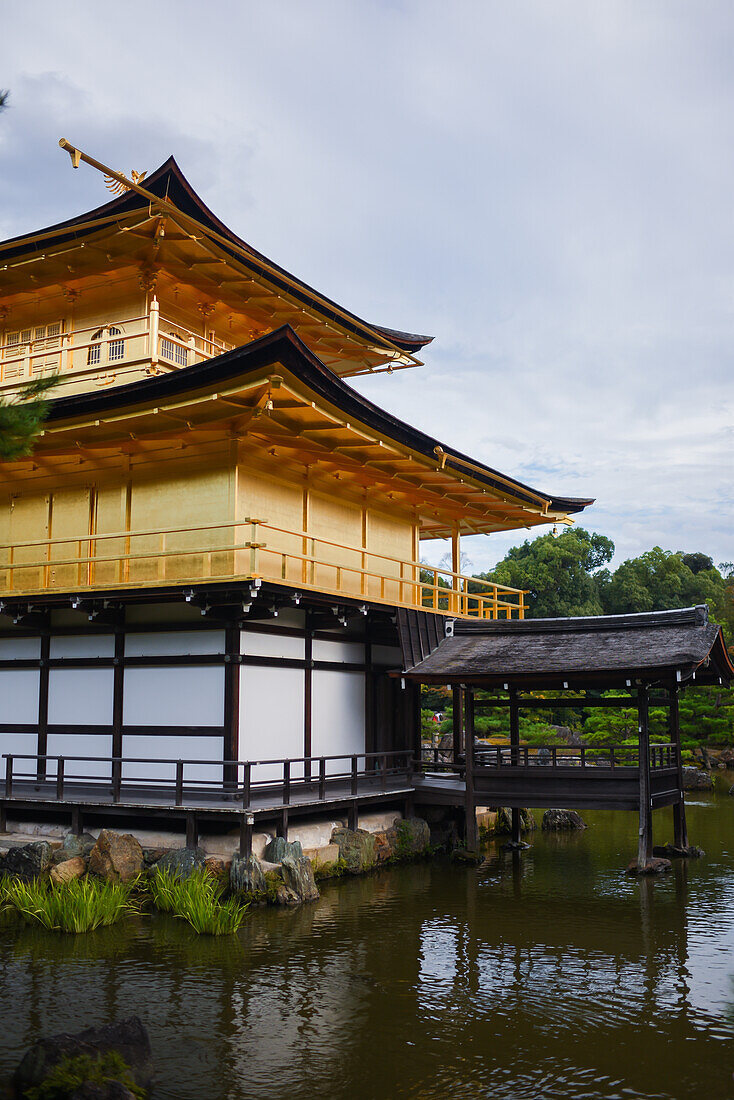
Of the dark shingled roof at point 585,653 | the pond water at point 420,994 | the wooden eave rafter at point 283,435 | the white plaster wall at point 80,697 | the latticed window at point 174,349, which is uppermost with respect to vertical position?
the latticed window at point 174,349

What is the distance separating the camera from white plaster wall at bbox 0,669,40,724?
2027 centimetres

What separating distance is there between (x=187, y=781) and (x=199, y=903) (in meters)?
4.22

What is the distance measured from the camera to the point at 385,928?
1404 cm

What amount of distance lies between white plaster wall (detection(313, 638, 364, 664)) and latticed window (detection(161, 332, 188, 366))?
22.8 feet

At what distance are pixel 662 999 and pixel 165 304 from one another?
17088mm

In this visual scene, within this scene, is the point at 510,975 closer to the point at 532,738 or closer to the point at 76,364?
the point at 76,364

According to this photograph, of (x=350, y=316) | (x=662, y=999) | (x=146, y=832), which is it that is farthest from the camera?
(x=350, y=316)

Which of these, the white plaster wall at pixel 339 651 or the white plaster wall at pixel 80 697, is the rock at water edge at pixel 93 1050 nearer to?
the white plaster wall at pixel 80 697

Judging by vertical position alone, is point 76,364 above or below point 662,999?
above

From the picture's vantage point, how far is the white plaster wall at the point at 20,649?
20.5 metres

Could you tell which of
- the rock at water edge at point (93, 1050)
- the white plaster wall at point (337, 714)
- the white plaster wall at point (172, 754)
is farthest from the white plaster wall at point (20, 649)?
the rock at water edge at point (93, 1050)

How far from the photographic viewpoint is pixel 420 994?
11.1m

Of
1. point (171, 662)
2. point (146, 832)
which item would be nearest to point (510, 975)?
point (146, 832)

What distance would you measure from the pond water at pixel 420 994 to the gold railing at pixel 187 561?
6.10m
